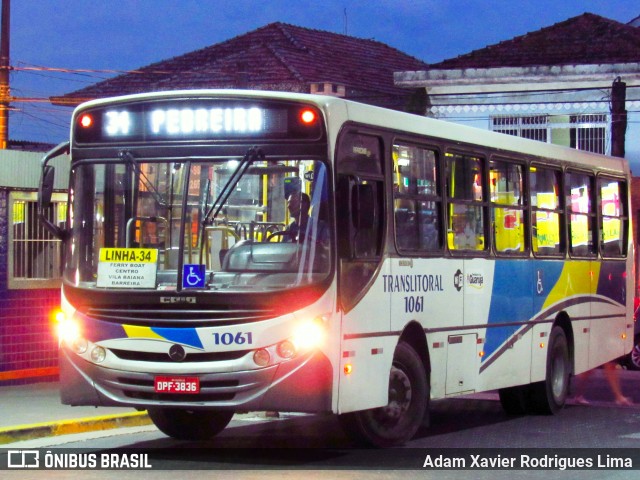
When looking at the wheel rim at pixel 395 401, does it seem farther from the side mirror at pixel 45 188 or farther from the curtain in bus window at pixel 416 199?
the side mirror at pixel 45 188

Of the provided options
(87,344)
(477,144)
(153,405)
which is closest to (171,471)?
(153,405)

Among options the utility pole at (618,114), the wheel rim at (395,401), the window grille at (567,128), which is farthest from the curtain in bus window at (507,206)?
the utility pole at (618,114)

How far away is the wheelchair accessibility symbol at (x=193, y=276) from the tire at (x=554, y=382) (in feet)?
19.3

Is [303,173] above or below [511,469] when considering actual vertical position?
above

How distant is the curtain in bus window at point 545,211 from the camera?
583 inches

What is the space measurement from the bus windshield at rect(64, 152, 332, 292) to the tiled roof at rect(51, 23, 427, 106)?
2631 cm

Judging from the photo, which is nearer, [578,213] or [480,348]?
[480,348]

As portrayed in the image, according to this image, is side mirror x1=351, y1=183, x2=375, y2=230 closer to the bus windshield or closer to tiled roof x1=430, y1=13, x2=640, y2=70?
the bus windshield

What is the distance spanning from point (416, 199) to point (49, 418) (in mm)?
→ 4186

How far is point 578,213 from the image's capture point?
52.5 feet

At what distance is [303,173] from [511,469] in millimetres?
2818

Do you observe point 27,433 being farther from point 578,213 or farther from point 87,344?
point 578,213

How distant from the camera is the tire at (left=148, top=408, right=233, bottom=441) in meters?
12.2

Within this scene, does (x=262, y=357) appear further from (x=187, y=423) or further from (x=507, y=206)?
(x=507, y=206)
